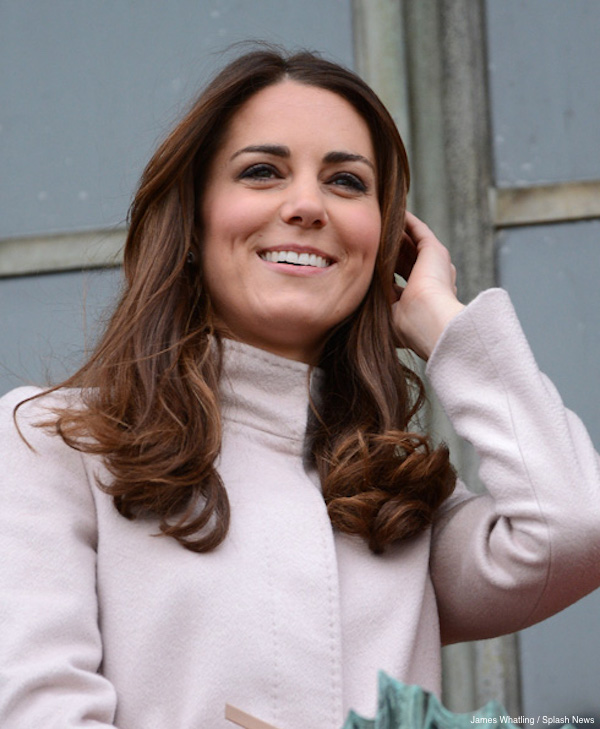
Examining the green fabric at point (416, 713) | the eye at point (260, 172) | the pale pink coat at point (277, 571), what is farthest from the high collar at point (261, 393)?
the green fabric at point (416, 713)

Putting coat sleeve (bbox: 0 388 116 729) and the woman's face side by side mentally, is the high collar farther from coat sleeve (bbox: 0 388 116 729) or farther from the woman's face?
coat sleeve (bbox: 0 388 116 729)

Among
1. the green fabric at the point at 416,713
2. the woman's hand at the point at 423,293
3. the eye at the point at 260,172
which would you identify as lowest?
the green fabric at the point at 416,713

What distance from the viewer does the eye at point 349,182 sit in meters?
2.10

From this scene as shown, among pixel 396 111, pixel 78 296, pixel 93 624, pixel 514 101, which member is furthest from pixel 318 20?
pixel 93 624

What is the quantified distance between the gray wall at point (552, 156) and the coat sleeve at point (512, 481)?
1.02 metres

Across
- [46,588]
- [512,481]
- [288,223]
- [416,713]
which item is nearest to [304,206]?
[288,223]

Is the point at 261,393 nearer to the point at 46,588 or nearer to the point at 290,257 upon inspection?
the point at 290,257

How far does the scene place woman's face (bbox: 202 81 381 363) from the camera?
2.01 meters

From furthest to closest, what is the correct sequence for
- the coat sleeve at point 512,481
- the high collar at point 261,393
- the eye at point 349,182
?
the eye at point 349,182 < the high collar at point 261,393 < the coat sleeve at point 512,481

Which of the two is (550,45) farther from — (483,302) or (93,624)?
(93,624)

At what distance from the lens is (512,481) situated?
1874 mm

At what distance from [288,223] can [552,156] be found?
1189mm

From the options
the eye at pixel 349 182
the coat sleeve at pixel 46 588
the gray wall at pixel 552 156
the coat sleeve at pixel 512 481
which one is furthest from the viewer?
the gray wall at pixel 552 156

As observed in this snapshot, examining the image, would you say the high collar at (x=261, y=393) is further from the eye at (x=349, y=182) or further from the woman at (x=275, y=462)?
the eye at (x=349, y=182)
